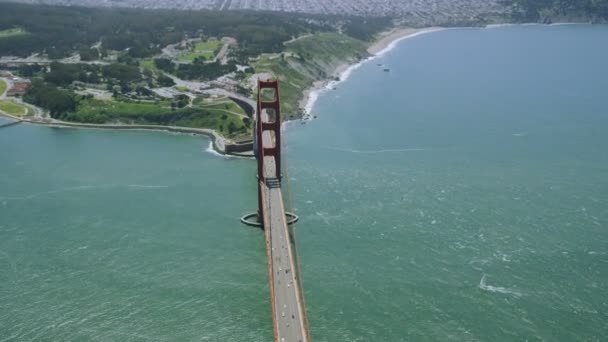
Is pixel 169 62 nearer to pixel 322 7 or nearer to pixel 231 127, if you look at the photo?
pixel 231 127

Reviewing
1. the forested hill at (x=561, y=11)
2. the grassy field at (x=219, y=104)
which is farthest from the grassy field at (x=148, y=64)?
the forested hill at (x=561, y=11)

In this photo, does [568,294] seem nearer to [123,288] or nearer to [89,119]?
[123,288]

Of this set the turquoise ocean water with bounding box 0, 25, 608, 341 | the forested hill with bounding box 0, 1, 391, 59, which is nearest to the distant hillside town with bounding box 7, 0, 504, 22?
the forested hill with bounding box 0, 1, 391, 59

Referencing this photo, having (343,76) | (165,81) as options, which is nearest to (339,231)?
(165,81)

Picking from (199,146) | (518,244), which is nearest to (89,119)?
(199,146)

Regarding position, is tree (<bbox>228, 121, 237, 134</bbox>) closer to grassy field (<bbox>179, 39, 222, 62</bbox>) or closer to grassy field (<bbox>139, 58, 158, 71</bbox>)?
grassy field (<bbox>139, 58, 158, 71</bbox>)

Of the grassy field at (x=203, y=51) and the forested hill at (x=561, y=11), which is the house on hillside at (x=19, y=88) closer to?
the grassy field at (x=203, y=51)
